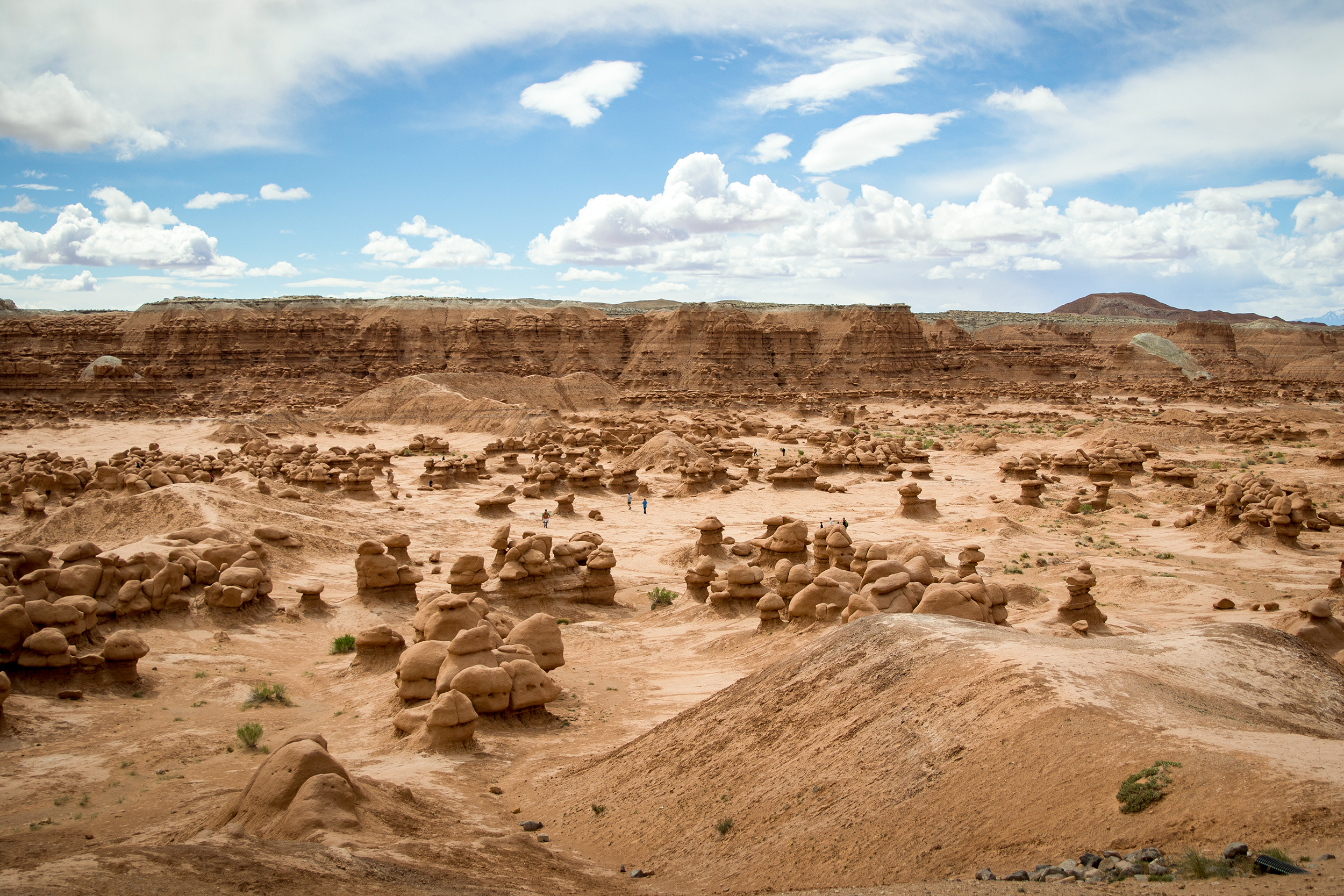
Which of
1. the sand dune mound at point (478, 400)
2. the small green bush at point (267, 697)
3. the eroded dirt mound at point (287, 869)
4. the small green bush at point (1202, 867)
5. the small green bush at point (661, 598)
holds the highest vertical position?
the sand dune mound at point (478, 400)

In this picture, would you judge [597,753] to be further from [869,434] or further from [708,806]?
[869,434]

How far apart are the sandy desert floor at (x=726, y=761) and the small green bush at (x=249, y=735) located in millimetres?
169

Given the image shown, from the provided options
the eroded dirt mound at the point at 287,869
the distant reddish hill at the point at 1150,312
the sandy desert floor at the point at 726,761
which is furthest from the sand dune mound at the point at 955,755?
the distant reddish hill at the point at 1150,312

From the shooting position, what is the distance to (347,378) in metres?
71.4

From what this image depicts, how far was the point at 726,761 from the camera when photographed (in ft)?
26.0

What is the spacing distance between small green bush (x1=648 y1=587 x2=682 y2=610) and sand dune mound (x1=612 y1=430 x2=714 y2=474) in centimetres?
1553

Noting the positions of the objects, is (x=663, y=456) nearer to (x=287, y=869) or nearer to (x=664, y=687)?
(x=664, y=687)

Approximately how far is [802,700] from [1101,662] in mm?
2640

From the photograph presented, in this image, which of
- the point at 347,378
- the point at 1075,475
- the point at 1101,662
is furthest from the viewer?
the point at 347,378

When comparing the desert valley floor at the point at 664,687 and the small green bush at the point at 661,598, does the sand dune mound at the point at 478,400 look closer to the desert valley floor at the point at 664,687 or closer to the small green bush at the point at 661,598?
the desert valley floor at the point at 664,687

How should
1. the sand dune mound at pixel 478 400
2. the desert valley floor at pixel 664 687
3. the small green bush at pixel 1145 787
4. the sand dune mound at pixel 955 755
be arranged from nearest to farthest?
the small green bush at pixel 1145 787
the sand dune mound at pixel 955 755
the desert valley floor at pixel 664 687
the sand dune mound at pixel 478 400

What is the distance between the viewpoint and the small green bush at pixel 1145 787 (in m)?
5.29

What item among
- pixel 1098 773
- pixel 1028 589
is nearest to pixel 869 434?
pixel 1028 589

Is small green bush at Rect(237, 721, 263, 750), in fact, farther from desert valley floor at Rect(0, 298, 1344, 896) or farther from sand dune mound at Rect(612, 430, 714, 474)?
sand dune mound at Rect(612, 430, 714, 474)
